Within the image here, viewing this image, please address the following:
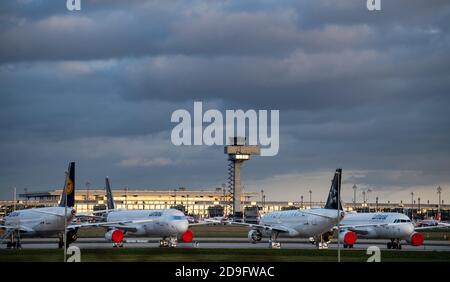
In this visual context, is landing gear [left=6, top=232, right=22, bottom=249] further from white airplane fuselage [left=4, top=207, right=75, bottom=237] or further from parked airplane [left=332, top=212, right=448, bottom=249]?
parked airplane [left=332, top=212, right=448, bottom=249]

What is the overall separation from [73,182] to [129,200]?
61275 mm

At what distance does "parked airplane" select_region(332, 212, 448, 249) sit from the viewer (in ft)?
265

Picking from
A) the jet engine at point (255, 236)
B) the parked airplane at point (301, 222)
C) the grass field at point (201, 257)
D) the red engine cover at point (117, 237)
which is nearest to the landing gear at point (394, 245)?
the parked airplane at point (301, 222)

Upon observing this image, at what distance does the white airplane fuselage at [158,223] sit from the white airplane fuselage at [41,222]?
30.8 feet

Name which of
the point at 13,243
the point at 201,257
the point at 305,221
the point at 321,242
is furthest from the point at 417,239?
the point at 13,243

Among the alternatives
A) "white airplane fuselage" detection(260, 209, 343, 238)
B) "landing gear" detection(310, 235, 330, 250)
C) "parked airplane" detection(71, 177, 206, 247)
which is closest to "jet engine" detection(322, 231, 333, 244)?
"landing gear" detection(310, 235, 330, 250)

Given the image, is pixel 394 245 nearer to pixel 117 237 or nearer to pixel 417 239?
pixel 417 239

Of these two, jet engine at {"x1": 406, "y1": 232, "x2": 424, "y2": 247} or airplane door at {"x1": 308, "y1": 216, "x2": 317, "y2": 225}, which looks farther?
airplane door at {"x1": 308, "y1": 216, "x2": 317, "y2": 225}

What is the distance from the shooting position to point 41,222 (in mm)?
79312

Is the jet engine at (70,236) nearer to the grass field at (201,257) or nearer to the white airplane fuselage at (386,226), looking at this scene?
the grass field at (201,257)

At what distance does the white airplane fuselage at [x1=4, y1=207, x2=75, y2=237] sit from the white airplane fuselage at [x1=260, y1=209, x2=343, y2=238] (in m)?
23.4

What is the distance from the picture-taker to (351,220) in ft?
301

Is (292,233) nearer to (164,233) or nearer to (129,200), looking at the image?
(164,233)

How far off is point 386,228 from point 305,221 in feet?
27.4
